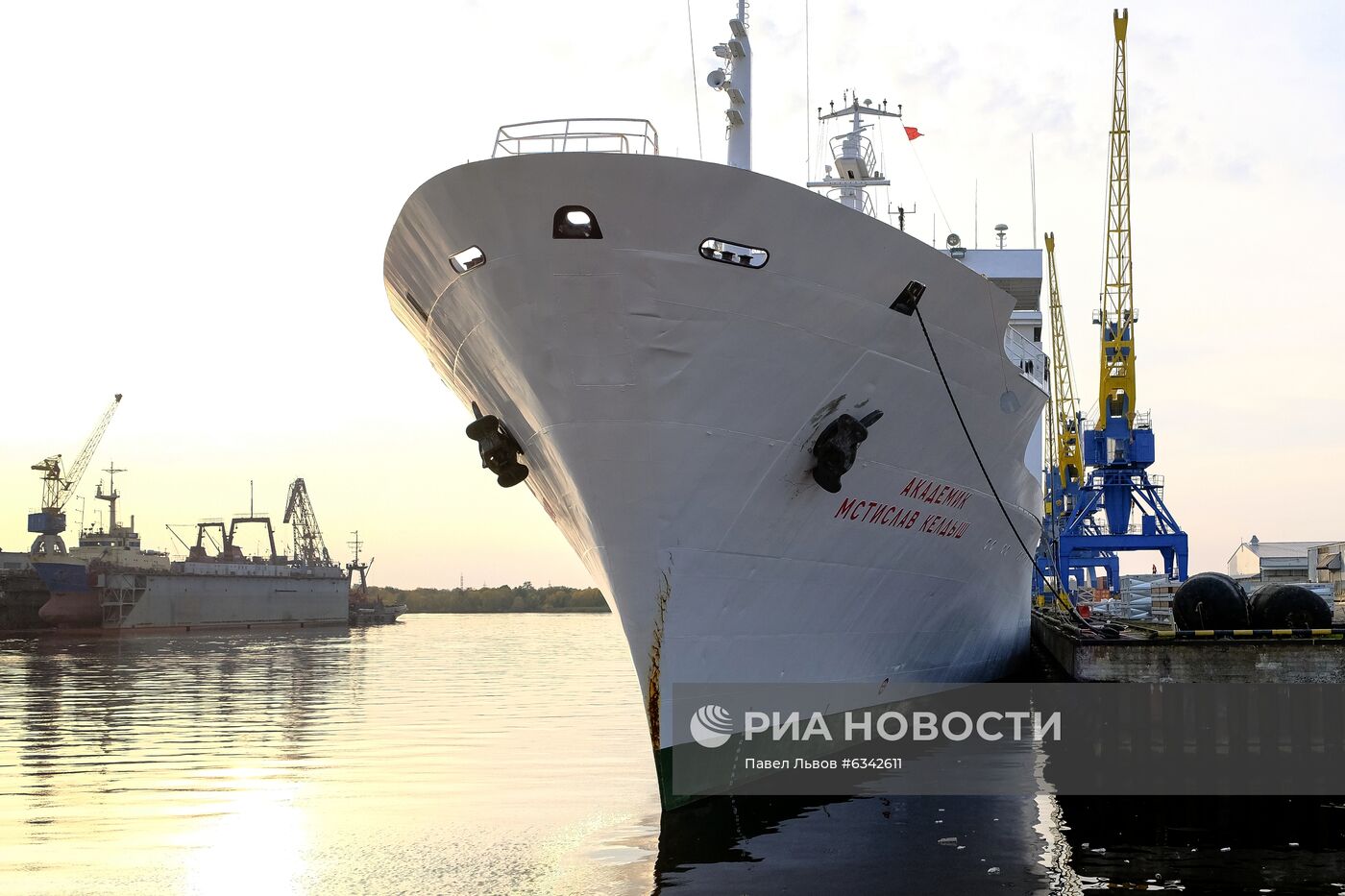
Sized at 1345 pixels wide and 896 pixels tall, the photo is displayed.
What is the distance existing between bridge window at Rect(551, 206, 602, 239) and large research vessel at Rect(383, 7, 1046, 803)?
0.06 ft

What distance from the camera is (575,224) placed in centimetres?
981

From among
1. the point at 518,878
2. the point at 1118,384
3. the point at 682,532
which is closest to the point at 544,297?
the point at 682,532

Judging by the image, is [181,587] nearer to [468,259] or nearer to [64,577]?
[64,577]

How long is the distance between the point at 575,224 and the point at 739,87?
4.09 meters

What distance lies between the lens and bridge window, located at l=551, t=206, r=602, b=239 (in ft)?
31.9

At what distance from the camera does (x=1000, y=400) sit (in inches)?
532

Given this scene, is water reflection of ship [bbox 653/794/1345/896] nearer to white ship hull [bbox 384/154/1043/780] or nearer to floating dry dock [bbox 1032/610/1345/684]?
white ship hull [bbox 384/154/1043/780]

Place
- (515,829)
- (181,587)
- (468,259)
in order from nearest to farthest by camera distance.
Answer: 1. (468,259)
2. (515,829)
3. (181,587)

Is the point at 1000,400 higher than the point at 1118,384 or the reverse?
the reverse

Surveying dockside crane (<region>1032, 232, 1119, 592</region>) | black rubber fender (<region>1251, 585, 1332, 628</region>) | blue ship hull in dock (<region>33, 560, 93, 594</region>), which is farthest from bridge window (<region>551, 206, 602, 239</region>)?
blue ship hull in dock (<region>33, 560, 93, 594</region>)

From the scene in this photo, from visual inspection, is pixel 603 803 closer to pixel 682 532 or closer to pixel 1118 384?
pixel 682 532

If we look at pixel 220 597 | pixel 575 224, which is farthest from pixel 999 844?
pixel 220 597

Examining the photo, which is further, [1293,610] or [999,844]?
[1293,610]

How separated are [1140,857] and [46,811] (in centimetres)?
1048
